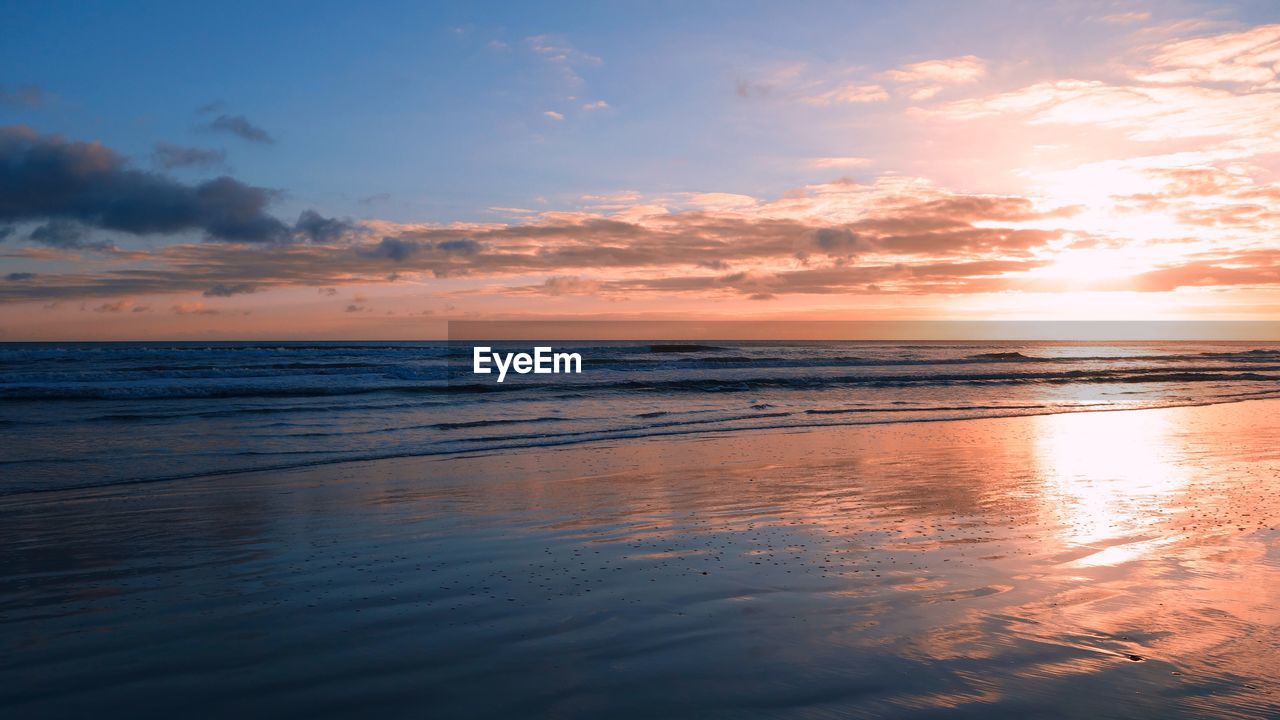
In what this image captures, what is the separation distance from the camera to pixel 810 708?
378 cm

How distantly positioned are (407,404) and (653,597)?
20.2 meters

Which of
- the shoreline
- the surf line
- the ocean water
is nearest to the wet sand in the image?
the shoreline

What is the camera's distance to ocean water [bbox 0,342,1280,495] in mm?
14672

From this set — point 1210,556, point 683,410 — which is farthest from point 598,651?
point 683,410

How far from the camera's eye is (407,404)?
80.2 ft

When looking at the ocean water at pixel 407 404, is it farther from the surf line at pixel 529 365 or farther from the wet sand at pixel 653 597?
the wet sand at pixel 653 597

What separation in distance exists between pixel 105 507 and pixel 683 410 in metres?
15.9

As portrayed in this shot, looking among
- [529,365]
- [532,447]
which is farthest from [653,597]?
[529,365]

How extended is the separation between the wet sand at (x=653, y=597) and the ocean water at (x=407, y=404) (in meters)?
4.26

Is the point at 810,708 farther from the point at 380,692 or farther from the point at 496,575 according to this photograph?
the point at 496,575

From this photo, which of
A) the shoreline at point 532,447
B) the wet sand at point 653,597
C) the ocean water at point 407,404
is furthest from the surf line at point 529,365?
the wet sand at point 653,597

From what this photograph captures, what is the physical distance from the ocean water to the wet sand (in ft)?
14.0

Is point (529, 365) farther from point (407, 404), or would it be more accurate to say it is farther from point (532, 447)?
point (532, 447)

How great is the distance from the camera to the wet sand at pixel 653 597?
399 cm
